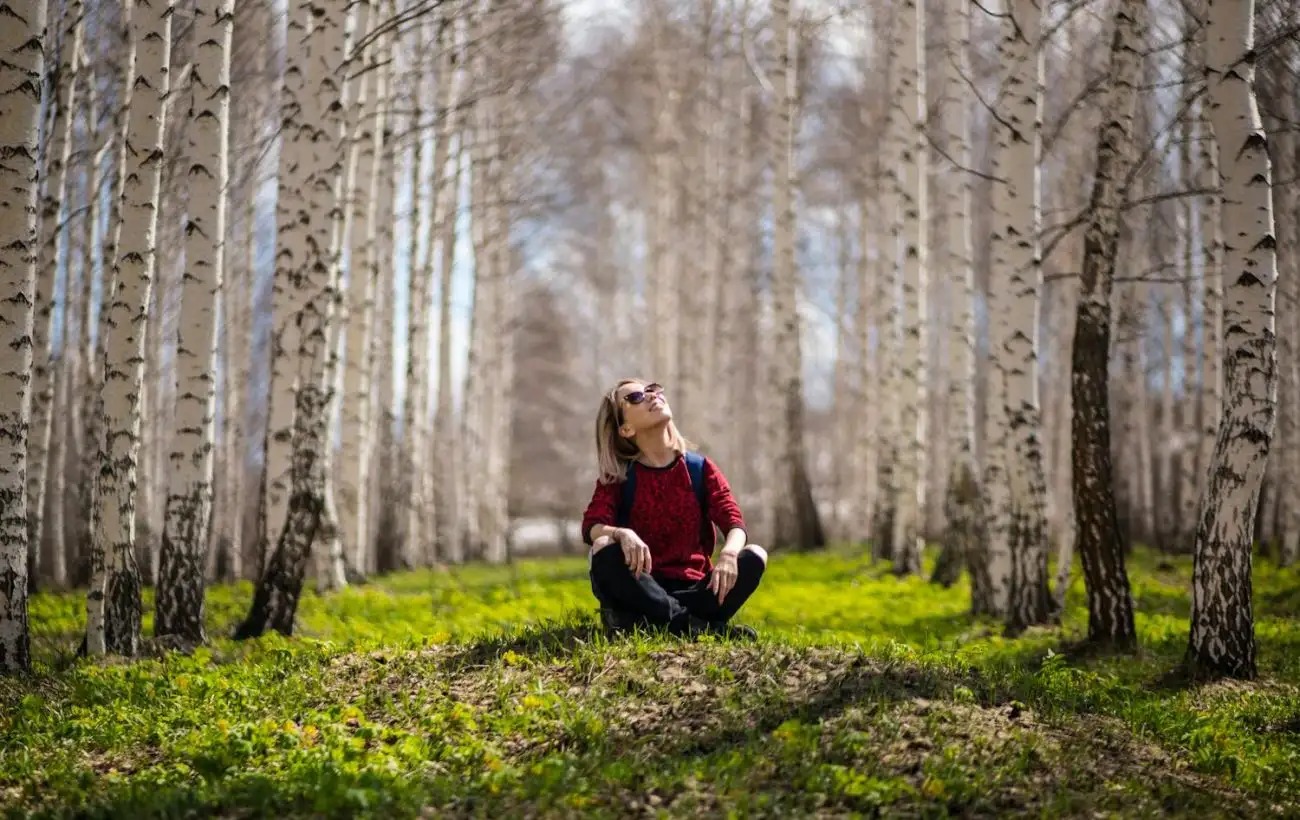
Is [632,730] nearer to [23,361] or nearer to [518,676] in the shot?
[518,676]

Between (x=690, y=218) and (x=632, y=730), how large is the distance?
56.6 feet

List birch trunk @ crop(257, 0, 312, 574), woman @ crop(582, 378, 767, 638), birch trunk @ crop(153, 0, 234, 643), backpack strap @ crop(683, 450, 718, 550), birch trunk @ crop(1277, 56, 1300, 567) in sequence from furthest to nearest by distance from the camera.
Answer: birch trunk @ crop(1277, 56, 1300, 567) → birch trunk @ crop(257, 0, 312, 574) → birch trunk @ crop(153, 0, 234, 643) → backpack strap @ crop(683, 450, 718, 550) → woman @ crop(582, 378, 767, 638)

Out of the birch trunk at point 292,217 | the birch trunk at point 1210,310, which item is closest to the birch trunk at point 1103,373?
the birch trunk at point 1210,310

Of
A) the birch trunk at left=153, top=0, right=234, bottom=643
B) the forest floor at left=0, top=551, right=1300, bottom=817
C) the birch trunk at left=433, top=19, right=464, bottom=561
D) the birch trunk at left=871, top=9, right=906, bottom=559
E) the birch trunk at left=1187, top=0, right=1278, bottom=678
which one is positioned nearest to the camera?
the forest floor at left=0, top=551, right=1300, bottom=817

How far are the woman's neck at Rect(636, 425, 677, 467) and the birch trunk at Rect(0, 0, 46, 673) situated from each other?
3.45 metres

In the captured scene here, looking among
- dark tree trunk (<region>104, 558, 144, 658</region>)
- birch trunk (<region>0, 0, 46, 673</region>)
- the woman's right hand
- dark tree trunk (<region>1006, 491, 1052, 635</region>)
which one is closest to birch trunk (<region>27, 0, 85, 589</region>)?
dark tree trunk (<region>104, 558, 144, 658</region>)

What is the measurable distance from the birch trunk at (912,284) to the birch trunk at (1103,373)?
175 inches

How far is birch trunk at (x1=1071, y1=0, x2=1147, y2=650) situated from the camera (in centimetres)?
736

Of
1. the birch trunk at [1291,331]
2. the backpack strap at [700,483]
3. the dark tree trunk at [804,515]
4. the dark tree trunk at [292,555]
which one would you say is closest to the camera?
the backpack strap at [700,483]

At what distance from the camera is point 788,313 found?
52.4 ft

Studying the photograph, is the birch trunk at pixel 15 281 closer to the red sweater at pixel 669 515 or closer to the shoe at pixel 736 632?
the red sweater at pixel 669 515

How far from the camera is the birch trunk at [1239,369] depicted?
623 centimetres

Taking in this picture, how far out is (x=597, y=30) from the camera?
24.2m

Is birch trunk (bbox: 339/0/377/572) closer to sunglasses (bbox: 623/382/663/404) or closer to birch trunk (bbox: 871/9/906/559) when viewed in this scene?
birch trunk (bbox: 871/9/906/559)
